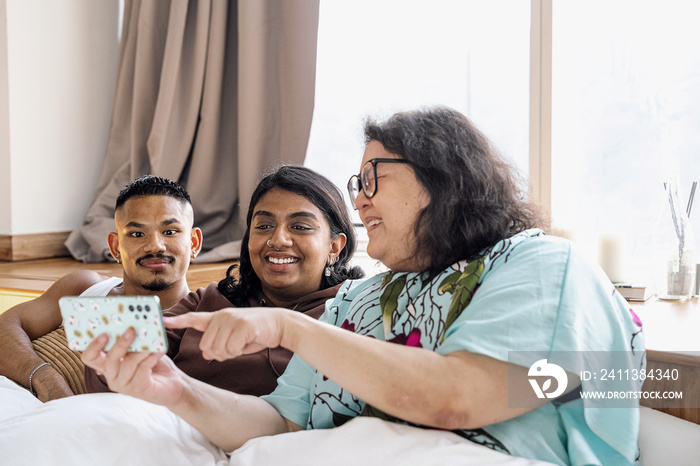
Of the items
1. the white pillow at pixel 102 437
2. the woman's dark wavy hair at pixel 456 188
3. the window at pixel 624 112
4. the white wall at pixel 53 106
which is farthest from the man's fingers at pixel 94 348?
the white wall at pixel 53 106

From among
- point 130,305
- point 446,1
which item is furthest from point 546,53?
point 130,305

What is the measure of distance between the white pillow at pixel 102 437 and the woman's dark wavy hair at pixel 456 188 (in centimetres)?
52

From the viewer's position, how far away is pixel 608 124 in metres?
2.20

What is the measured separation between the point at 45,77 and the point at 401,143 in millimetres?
2176

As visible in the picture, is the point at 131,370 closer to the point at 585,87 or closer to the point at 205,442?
the point at 205,442

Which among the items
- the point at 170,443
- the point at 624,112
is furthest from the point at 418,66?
the point at 170,443

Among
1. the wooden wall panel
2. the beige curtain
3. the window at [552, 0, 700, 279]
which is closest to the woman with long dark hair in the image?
the window at [552, 0, 700, 279]

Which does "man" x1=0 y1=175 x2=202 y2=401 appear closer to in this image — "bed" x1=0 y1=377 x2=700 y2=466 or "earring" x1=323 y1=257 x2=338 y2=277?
"earring" x1=323 y1=257 x2=338 y2=277

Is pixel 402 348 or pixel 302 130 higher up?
pixel 302 130

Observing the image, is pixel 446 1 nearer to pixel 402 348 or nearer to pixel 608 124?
pixel 608 124

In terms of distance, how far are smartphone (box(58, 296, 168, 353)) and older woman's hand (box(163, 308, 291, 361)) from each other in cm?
3

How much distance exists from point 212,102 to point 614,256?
1703 mm

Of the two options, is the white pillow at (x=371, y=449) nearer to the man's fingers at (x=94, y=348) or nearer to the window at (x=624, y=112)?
the man's fingers at (x=94, y=348)

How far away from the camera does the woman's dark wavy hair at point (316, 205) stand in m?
1.66
